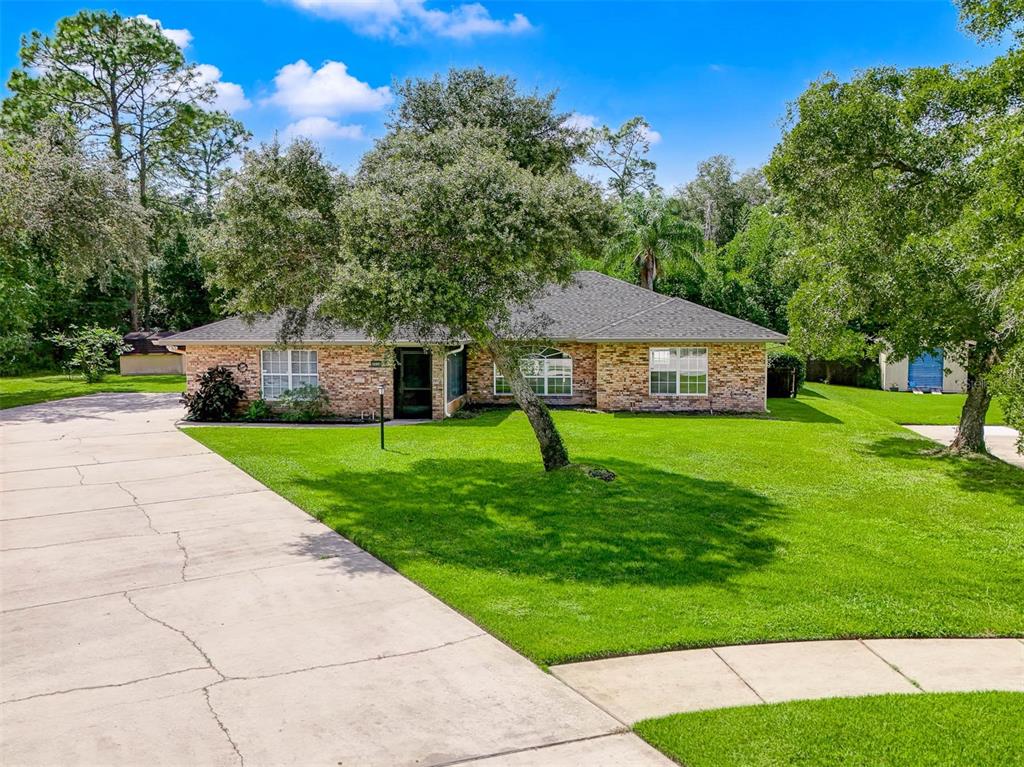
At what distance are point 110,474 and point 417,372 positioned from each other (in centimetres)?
868

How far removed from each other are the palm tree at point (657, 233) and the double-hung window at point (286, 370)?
14.8 meters

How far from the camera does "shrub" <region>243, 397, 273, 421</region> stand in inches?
760

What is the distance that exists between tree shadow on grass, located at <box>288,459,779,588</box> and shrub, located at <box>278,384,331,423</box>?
700cm

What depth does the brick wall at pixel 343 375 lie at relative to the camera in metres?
19.4

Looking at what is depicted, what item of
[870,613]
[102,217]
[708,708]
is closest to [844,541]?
[870,613]

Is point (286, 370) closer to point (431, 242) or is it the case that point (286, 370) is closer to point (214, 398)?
point (214, 398)

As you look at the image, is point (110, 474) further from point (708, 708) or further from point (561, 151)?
point (708, 708)

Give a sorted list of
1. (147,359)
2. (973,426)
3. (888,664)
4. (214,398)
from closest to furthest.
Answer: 1. (888,664)
2. (973,426)
3. (214,398)
4. (147,359)

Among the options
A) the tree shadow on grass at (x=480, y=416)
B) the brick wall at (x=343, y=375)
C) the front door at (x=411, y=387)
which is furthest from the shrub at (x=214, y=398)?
the tree shadow on grass at (x=480, y=416)

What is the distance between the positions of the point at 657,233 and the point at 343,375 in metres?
16.1

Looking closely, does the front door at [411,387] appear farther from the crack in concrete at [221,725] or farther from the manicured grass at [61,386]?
the crack in concrete at [221,725]

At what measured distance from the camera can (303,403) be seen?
1928 cm

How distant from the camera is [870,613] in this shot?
653 cm

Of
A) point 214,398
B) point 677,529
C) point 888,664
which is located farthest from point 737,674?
point 214,398
